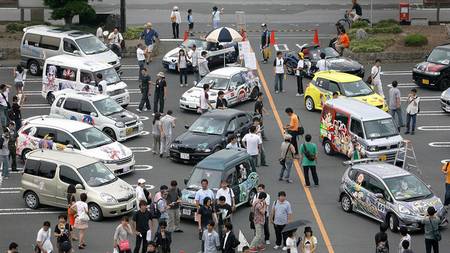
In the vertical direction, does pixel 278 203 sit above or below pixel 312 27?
below

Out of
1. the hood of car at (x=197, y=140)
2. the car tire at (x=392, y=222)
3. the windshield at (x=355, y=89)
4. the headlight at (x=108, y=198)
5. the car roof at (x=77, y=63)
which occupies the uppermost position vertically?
the car roof at (x=77, y=63)

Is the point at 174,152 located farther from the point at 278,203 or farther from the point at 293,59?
the point at 293,59

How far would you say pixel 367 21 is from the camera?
182ft

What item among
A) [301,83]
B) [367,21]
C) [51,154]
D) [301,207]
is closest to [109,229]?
[51,154]

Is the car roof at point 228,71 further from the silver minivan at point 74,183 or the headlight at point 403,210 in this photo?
the headlight at point 403,210

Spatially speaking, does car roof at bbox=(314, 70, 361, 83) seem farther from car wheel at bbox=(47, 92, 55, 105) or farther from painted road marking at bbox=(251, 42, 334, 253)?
car wheel at bbox=(47, 92, 55, 105)

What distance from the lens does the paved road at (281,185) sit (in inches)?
1174

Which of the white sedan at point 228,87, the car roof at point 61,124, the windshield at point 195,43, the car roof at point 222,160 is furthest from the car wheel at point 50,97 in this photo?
the car roof at point 222,160

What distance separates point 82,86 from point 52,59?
1.78 meters

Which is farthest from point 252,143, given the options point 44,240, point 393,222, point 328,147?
point 44,240

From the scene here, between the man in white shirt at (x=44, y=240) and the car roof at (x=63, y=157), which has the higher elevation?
the car roof at (x=63, y=157)

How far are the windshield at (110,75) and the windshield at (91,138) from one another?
714 centimetres

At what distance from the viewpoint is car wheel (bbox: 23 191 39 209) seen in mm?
32213

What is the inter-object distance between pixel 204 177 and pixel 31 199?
17.3 feet
